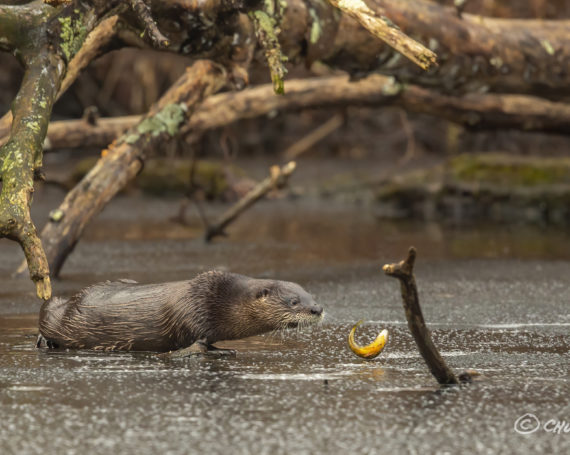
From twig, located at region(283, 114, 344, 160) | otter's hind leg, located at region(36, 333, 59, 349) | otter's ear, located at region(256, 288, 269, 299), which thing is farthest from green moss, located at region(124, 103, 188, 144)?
twig, located at region(283, 114, 344, 160)

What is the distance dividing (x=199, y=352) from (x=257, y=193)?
5.10m

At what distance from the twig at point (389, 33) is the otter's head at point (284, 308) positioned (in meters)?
1.77

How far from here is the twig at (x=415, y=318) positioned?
4.35m

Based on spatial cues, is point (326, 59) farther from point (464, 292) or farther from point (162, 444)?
point (162, 444)

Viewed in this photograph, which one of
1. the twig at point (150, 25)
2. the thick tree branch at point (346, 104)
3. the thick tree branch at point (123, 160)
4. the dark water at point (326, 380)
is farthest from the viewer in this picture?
the thick tree branch at point (346, 104)

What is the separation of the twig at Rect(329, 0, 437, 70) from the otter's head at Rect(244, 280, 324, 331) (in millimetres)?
1774

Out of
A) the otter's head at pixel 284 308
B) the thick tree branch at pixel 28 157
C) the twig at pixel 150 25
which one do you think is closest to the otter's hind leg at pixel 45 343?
the thick tree branch at pixel 28 157

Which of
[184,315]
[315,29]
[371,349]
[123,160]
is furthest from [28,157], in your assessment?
[315,29]

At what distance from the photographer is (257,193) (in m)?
10.6

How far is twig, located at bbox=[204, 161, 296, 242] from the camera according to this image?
10.3m

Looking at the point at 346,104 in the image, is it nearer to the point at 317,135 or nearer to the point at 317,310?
the point at 317,135

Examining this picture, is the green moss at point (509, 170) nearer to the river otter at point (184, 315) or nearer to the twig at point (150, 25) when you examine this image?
the twig at point (150, 25)

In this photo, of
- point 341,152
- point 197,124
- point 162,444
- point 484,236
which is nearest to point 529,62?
point 484,236

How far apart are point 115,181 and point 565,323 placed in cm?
399
